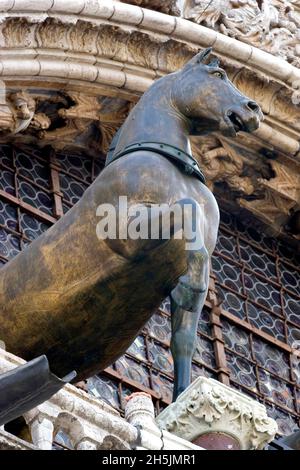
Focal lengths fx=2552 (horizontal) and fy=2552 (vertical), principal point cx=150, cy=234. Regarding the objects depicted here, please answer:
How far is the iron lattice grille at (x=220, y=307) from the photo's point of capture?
48.7 ft

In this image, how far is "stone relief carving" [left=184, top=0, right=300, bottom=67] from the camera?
16.5 metres

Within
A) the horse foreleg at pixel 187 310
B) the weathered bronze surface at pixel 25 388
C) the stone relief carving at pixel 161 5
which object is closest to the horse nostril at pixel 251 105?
the horse foreleg at pixel 187 310

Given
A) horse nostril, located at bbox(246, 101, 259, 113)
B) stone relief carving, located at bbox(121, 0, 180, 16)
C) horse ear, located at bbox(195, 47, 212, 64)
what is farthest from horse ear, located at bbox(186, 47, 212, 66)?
stone relief carving, located at bbox(121, 0, 180, 16)

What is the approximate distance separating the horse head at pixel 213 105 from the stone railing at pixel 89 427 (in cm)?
198

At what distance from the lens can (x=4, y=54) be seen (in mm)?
15133

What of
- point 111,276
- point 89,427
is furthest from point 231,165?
point 89,427

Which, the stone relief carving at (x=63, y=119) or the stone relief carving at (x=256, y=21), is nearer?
the stone relief carving at (x=63, y=119)

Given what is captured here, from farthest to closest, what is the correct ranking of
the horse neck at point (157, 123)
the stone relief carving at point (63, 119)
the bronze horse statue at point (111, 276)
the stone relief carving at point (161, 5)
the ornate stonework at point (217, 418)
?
1. the stone relief carving at point (161, 5)
2. the stone relief carving at point (63, 119)
3. the horse neck at point (157, 123)
4. the bronze horse statue at point (111, 276)
5. the ornate stonework at point (217, 418)

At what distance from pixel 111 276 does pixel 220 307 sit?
491 centimetres

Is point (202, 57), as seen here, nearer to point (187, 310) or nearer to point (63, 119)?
point (187, 310)

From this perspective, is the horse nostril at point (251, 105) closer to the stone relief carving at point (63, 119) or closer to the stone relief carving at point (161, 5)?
the stone relief carving at point (63, 119)

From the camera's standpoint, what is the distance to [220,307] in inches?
625

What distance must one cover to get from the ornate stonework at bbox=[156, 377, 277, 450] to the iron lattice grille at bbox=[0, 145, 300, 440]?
12.1 ft

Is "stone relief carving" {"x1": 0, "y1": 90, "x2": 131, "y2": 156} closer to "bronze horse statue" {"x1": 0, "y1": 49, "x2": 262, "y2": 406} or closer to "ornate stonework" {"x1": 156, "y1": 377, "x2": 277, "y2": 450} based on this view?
"bronze horse statue" {"x1": 0, "y1": 49, "x2": 262, "y2": 406}
